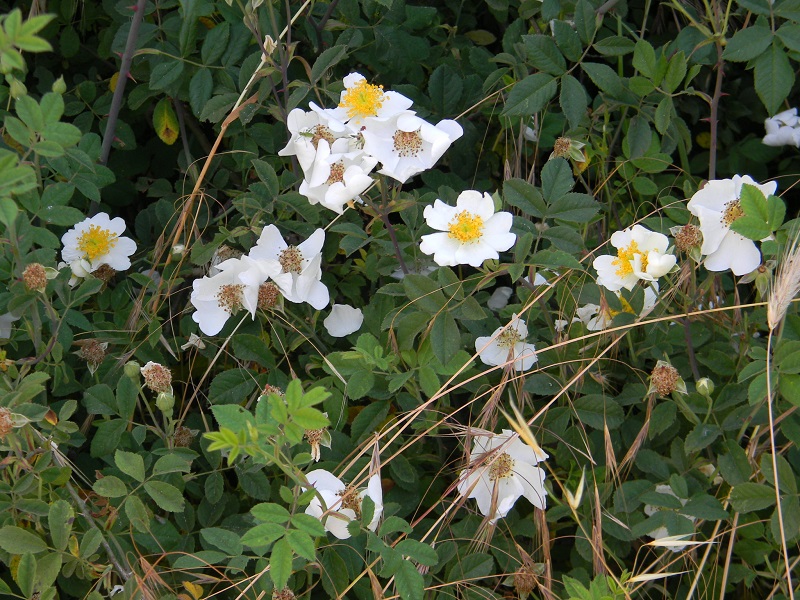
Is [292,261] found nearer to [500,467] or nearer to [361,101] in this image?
[361,101]

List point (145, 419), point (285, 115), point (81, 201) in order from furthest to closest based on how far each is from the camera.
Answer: point (81, 201) < point (145, 419) < point (285, 115)

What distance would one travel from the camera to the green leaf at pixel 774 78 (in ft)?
5.31

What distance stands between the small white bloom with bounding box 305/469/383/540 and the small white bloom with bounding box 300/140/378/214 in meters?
0.43

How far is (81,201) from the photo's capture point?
6.59 feet

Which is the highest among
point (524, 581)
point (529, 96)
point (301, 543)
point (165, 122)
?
point (529, 96)

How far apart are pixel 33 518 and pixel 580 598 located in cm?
87

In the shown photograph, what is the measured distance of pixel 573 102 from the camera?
169 cm

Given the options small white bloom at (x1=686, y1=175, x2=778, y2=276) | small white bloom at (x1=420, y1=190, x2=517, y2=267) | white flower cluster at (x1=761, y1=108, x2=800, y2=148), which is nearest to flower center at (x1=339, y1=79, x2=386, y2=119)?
small white bloom at (x1=420, y1=190, x2=517, y2=267)

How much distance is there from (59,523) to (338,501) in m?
0.43

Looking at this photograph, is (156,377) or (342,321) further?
(342,321)

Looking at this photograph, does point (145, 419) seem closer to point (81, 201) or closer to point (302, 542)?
point (81, 201)

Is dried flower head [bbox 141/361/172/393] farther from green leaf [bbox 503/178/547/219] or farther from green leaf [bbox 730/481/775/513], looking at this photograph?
green leaf [bbox 730/481/775/513]

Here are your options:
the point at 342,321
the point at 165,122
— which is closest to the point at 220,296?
the point at 342,321

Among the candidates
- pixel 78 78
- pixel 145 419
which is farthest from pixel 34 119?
pixel 78 78
